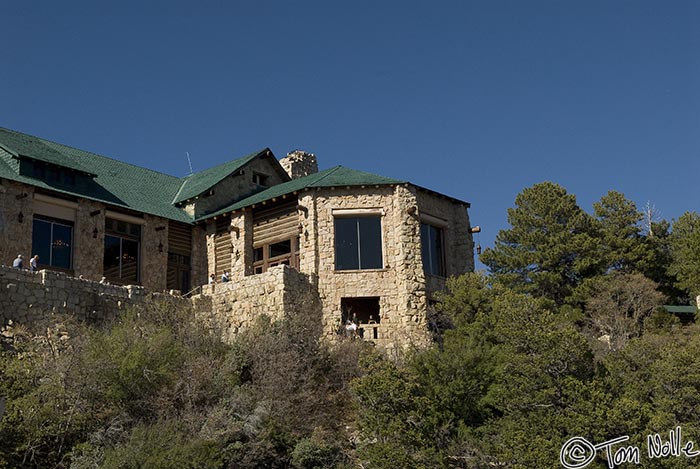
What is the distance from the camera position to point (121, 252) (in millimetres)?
34312

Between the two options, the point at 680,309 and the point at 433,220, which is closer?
the point at 433,220

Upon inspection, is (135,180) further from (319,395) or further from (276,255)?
(319,395)

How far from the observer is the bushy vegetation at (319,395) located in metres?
20.7

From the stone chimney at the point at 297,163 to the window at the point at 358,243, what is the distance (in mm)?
8729

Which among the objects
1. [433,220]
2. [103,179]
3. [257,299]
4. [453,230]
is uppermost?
[103,179]

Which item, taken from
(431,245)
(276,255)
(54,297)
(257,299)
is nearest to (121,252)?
(276,255)

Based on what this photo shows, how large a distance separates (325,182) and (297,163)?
8.33 meters

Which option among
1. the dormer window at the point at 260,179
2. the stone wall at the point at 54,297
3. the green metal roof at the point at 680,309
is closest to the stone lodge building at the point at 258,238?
the dormer window at the point at 260,179

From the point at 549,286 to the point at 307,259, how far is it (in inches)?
426

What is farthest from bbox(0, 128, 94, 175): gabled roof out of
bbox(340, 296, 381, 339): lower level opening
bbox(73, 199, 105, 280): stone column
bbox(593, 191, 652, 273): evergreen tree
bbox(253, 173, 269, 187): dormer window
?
bbox(593, 191, 652, 273): evergreen tree

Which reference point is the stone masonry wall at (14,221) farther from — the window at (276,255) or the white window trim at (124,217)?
the window at (276,255)

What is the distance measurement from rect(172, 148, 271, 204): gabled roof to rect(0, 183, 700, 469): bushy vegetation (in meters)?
10.1

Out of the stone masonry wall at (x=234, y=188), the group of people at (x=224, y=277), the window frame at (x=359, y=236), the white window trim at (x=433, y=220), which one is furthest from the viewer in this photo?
the stone masonry wall at (x=234, y=188)

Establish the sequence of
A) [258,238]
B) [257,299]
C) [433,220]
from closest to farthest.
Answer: [257,299]
[433,220]
[258,238]
